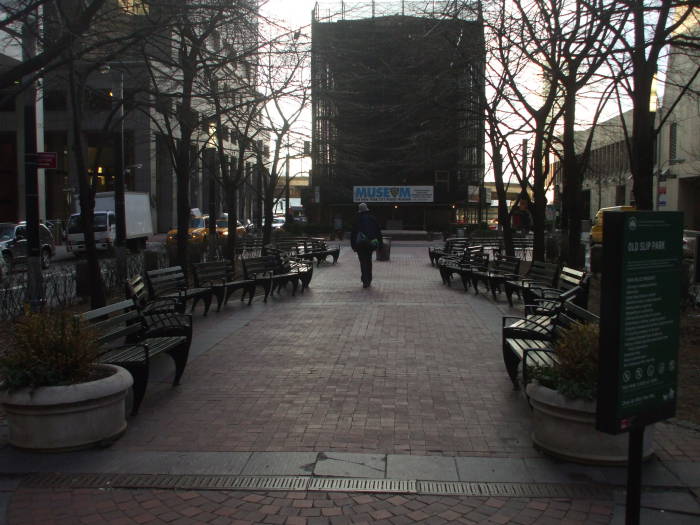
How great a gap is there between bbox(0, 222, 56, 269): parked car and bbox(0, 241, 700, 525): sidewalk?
18.8 meters

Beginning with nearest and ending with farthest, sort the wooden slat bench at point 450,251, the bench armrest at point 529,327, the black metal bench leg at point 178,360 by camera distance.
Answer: the black metal bench leg at point 178,360 < the bench armrest at point 529,327 < the wooden slat bench at point 450,251

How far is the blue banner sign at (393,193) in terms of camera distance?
57.6 metres

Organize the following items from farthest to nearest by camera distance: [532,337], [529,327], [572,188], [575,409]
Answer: [572,188] → [529,327] → [532,337] → [575,409]

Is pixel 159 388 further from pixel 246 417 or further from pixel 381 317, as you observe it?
pixel 381 317

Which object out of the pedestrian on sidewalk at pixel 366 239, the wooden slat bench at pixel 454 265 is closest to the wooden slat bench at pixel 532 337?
the pedestrian on sidewalk at pixel 366 239

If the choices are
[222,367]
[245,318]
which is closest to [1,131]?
[245,318]

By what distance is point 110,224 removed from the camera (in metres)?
33.0

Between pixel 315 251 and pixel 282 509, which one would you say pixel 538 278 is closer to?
pixel 282 509

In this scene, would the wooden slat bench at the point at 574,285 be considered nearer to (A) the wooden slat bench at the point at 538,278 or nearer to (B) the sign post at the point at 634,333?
(A) the wooden slat bench at the point at 538,278

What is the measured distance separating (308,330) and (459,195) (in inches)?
1949

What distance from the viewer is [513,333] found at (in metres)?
7.64

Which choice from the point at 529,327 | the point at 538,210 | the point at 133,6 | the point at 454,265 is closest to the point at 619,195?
the point at 538,210

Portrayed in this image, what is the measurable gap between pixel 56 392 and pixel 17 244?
22859mm

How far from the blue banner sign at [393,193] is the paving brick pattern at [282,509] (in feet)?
175
